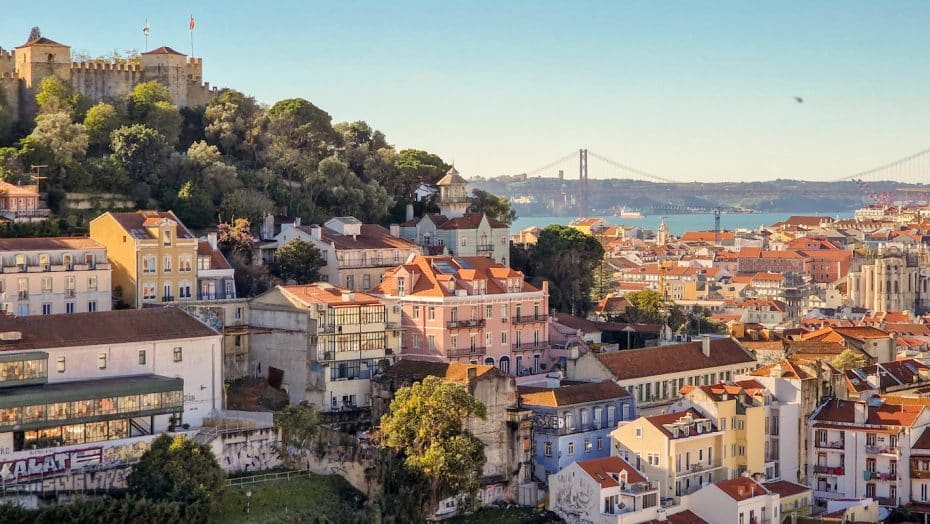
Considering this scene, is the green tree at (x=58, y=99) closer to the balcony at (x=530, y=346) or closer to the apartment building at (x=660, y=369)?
the balcony at (x=530, y=346)

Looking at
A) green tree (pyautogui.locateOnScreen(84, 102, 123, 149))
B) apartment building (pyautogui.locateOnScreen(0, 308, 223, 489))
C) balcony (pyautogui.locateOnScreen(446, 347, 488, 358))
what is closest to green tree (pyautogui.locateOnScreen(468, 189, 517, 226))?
green tree (pyautogui.locateOnScreen(84, 102, 123, 149))

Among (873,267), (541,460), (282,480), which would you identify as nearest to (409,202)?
(541,460)

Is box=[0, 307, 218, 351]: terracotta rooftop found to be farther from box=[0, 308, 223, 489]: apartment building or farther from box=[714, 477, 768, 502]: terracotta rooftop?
box=[714, 477, 768, 502]: terracotta rooftop

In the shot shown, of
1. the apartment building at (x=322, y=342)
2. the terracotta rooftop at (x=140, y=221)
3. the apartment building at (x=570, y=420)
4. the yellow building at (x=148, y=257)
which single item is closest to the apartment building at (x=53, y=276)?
the yellow building at (x=148, y=257)

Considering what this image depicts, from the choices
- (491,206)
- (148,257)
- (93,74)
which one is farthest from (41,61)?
(491,206)

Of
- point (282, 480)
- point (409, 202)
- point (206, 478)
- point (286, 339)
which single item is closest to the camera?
point (206, 478)

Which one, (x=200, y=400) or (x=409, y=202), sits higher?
(x=409, y=202)

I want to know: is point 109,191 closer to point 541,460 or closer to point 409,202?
point 409,202
